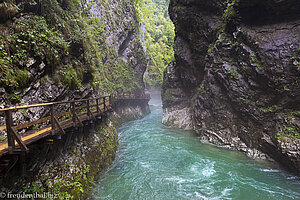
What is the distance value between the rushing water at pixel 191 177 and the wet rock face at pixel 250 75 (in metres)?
1.63

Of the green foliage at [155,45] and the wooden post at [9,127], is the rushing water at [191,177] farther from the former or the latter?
the green foliage at [155,45]

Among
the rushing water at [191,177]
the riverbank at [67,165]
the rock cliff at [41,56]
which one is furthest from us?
the rushing water at [191,177]

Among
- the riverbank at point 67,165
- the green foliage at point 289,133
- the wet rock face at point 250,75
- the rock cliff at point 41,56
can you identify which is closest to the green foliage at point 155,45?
the wet rock face at point 250,75

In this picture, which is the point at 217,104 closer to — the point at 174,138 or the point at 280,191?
the point at 174,138

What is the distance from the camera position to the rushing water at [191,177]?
7777 mm

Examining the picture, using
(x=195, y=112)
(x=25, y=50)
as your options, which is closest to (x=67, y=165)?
(x=25, y=50)

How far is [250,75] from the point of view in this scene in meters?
12.3

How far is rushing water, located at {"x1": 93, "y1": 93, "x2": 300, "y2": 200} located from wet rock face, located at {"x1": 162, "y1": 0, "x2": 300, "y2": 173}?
5.35 feet

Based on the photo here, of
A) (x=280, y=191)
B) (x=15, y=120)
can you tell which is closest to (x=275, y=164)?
(x=280, y=191)

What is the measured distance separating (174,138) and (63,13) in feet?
45.8

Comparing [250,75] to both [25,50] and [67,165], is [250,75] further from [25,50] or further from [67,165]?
[25,50]

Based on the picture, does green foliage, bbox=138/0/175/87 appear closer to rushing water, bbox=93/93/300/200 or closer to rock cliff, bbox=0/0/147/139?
rushing water, bbox=93/93/300/200

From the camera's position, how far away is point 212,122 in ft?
50.5

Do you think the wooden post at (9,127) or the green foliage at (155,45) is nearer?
the wooden post at (9,127)
